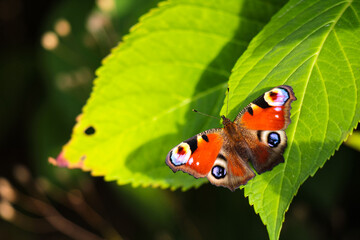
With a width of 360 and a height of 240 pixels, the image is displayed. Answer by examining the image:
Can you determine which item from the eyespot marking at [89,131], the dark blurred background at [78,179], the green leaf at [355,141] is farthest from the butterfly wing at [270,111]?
the dark blurred background at [78,179]

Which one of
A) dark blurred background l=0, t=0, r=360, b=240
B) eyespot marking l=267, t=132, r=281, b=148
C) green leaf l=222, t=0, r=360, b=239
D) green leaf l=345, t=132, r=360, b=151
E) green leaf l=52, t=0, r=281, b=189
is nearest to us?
green leaf l=222, t=0, r=360, b=239

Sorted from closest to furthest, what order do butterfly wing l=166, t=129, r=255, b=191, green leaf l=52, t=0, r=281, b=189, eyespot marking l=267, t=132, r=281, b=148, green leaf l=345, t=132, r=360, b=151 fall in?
1. eyespot marking l=267, t=132, r=281, b=148
2. butterfly wing l=166, t=129, r=255, b=191
3. green leaf l=52, t=0, r=281, b=189
4. green leaf l=345, t=132, r=360, b=151

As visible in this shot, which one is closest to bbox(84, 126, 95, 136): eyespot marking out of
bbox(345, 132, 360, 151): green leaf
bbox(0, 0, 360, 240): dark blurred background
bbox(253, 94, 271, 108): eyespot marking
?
bbox(253, 94, 271, 108): eyespot marking

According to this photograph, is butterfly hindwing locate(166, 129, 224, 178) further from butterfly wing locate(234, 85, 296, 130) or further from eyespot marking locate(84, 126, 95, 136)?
eyespot marking locate(84, 126, 95, 136)

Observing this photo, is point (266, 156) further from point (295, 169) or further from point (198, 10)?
point (198, 10)

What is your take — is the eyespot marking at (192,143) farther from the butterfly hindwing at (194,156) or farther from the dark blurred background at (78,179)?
the dark blurred background at (78,179)

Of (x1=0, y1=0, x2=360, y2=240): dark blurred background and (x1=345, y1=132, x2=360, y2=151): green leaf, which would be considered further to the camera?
(x1=0, y1=0, x2=360, y2=240): dark blurred background

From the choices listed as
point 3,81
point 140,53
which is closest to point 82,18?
point 3,81
